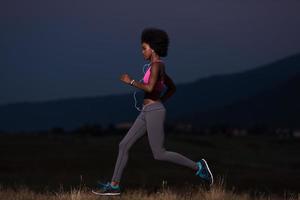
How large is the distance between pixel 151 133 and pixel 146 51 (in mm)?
1117

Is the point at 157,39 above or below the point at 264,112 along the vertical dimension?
above

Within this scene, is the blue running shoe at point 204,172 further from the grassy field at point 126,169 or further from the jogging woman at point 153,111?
the grassy field at point 126,169

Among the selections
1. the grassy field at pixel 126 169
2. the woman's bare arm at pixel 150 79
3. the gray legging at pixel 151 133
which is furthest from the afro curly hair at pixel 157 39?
the grassy field at pixel 126 169

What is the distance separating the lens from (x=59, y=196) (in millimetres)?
10695

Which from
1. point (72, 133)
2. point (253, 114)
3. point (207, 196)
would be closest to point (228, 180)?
point (207, 196)

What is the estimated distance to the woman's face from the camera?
10.7 metres

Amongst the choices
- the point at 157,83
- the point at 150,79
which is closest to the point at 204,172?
the point at 157,83

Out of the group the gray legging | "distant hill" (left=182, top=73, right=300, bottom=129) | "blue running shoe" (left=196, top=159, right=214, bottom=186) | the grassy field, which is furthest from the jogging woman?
"distant hill" (left=182, top=73, right=300, bottom=129)

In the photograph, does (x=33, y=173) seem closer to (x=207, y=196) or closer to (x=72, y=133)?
(x=207, y=196)

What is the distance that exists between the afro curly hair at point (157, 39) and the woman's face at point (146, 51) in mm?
41

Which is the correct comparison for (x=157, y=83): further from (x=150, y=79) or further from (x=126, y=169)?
(x=126, y=169)

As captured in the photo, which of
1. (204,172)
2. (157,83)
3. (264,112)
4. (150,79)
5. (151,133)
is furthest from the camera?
(264,112)

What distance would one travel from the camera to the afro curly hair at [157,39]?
35.1 ft

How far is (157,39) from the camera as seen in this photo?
10.7 m
